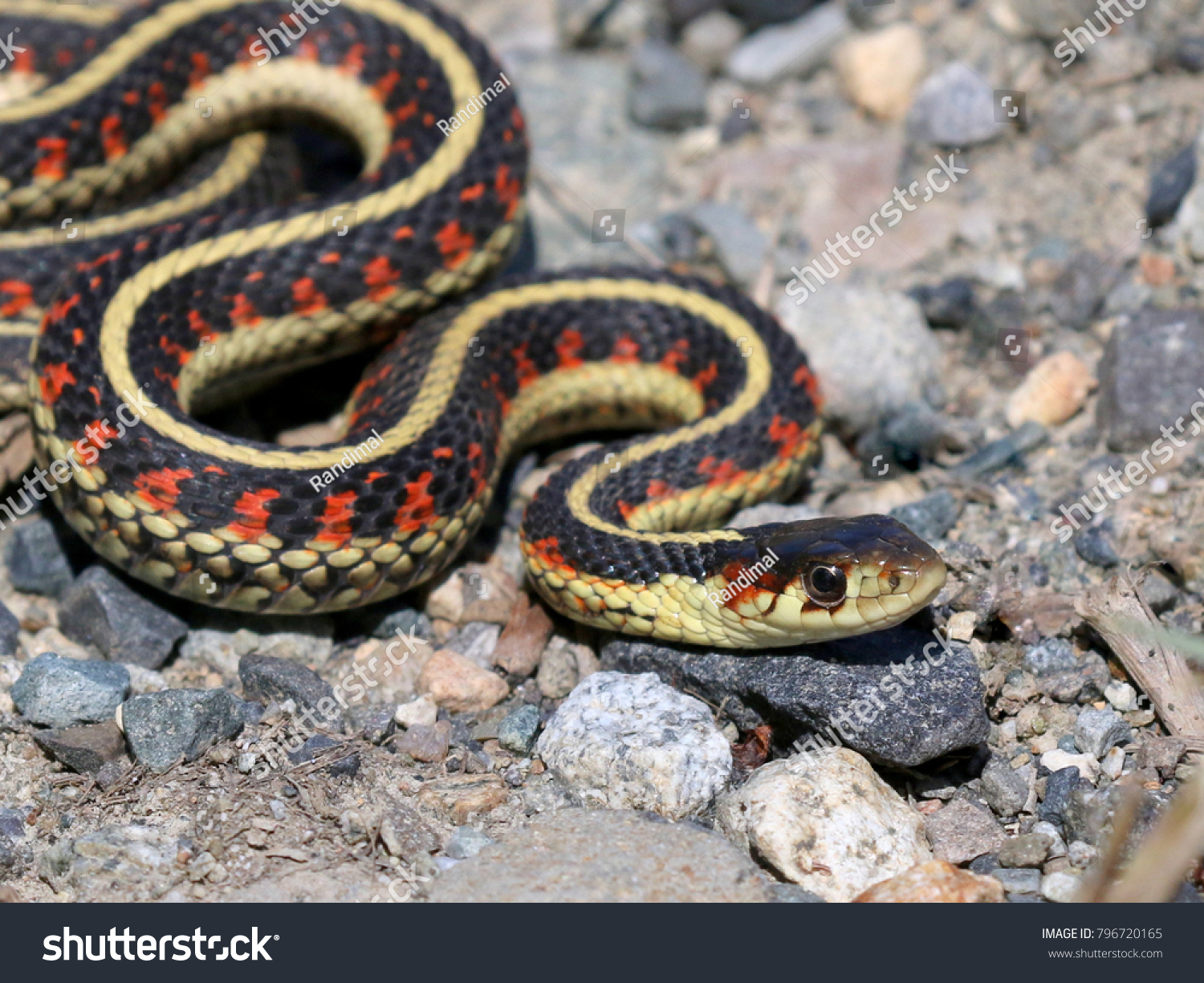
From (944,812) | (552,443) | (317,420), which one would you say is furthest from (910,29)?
(944,812)

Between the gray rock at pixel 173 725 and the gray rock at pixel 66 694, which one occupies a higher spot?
the gray rock at pixel 173 725

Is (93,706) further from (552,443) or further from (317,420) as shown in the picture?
(552,443)

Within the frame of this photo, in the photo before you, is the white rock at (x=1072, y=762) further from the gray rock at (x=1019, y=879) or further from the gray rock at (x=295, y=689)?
the gray rock at (x=295, y=689)

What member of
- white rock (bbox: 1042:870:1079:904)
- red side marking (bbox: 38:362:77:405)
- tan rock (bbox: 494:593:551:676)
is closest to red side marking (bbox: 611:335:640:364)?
tan rock (bbox: 494:593:551:676)

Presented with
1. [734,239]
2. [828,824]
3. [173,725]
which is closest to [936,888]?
[828,824]

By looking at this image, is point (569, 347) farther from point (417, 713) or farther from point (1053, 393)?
point (1053, 393)

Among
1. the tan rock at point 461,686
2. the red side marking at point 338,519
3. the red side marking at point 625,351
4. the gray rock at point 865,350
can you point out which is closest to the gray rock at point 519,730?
the tan rock at point 461,686

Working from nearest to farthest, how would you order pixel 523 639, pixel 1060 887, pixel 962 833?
pixel 1060 887 < pixel 962 833 < pixel 523 639
